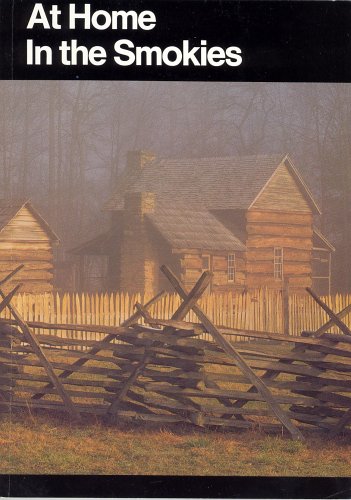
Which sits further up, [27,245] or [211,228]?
[211,228]

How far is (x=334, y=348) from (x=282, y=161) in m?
3.40

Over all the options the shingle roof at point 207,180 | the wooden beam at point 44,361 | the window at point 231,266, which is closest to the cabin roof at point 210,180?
the shingle roof at point 207,180

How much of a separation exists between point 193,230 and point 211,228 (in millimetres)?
291

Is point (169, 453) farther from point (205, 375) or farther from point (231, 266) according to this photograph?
point (231, 266)

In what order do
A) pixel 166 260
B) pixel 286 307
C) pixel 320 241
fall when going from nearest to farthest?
pixel 320 241, pixel 166 260, pixel 286 307

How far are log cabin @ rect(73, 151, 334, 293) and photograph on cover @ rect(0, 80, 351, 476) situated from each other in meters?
0.03

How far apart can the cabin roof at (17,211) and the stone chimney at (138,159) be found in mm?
1443

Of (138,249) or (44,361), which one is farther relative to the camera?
(138,249)

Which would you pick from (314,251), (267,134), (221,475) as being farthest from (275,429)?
(267,134)

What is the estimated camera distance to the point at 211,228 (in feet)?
48.9

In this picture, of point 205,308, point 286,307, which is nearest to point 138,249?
point 205,308

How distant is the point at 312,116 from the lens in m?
14.5

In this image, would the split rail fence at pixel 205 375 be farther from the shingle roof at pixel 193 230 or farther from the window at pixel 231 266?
the window at pixel 231 266

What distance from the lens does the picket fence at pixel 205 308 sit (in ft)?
48.2
